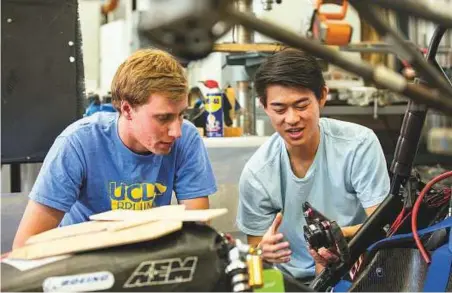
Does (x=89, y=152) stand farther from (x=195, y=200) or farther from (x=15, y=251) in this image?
(x=15, y=251)

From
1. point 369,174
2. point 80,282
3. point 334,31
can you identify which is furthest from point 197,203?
point 334,31

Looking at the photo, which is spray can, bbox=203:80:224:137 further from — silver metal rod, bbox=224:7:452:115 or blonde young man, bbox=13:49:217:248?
silver metal rod, bbox=224:7:452:115

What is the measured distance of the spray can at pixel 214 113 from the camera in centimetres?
202

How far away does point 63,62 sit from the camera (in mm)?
1578

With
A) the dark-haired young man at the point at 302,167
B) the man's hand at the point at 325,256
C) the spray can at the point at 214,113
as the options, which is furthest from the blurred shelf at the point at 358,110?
the man's hand at the point at 325,256

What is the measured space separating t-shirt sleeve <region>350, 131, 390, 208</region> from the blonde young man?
337mm

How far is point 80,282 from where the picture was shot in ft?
1.98

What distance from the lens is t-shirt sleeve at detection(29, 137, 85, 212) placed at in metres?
1.14

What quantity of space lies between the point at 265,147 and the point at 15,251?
80cm

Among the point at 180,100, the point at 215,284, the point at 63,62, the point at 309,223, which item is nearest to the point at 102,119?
the point at 180,100

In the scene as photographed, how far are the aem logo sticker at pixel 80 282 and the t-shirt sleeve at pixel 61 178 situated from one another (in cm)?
55

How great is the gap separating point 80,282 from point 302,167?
838 millimetres

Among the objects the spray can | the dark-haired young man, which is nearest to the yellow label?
the spray can

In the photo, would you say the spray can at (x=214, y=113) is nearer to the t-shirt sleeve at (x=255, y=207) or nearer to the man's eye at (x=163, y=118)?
the t-shirt sleeve at (x=255, y=207)
